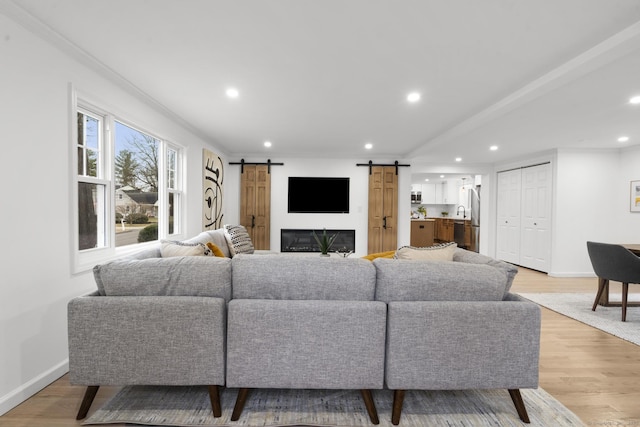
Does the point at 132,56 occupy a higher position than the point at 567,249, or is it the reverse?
the point at 132,56

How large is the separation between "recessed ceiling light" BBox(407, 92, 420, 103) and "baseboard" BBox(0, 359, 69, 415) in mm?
3611

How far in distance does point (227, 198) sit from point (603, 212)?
694 cm

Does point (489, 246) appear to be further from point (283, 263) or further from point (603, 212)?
point (283, 263)

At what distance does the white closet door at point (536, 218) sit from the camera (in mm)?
5664

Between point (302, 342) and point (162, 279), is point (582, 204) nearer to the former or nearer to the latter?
point (302, 342)

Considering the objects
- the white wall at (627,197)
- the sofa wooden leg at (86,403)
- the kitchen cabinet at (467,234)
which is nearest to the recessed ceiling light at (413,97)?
the sofa wooden leg at (86,403)

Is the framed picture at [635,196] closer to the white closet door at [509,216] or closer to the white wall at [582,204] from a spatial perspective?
the white wall at [582,204]

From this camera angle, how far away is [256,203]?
646cm

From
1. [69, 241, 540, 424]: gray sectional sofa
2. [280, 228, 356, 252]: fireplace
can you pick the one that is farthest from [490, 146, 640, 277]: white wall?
[69, 241, 540, 424]: gray sectional sofa

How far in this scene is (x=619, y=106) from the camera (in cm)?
324

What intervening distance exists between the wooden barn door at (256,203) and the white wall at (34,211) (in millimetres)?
4086

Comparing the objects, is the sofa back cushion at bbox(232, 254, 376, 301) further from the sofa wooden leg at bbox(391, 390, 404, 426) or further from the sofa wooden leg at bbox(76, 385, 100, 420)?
the sofa wooden leg at bbox(76, 385, 100, 420)

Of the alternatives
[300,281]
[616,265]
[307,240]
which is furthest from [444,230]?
[300,281]

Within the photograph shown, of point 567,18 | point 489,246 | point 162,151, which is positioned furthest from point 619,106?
point 162,151
